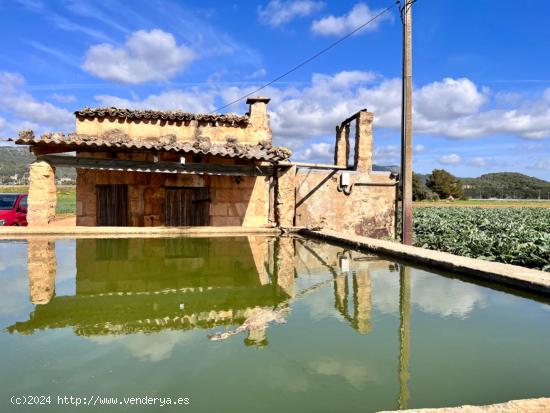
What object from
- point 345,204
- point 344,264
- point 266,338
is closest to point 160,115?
point 345,204

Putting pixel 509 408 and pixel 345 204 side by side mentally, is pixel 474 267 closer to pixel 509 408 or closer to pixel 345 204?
pixel 509 408

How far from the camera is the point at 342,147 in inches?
671

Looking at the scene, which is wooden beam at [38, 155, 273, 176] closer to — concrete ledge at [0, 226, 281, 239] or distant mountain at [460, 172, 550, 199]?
concrete ledge at [0, 226, 281, 239]

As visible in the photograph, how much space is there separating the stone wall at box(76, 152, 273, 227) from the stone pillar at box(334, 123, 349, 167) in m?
3.81

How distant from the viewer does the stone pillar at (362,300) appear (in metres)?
4.09

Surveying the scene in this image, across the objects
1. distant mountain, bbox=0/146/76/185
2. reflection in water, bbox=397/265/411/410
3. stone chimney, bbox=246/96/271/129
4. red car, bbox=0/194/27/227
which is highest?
distant mountain, bbox=0/146/76/185

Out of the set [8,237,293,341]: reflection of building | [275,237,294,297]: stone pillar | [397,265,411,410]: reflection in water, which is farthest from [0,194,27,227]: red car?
[397,265,411,410]: reflection in water

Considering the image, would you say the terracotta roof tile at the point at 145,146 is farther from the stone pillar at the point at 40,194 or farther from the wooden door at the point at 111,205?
the wooden door at the point at 111,205

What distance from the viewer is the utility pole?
9.80 m

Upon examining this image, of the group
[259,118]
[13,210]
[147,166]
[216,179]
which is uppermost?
[259,118]

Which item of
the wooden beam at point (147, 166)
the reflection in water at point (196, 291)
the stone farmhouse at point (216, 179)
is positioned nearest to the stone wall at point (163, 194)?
the stone farmhouse at point (216, 179)

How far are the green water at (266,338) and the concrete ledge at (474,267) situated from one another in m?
0.23

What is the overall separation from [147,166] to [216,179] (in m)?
2.77

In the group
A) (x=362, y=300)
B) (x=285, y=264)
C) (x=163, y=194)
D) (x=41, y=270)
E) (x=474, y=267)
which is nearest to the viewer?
(x=362, y=300)
